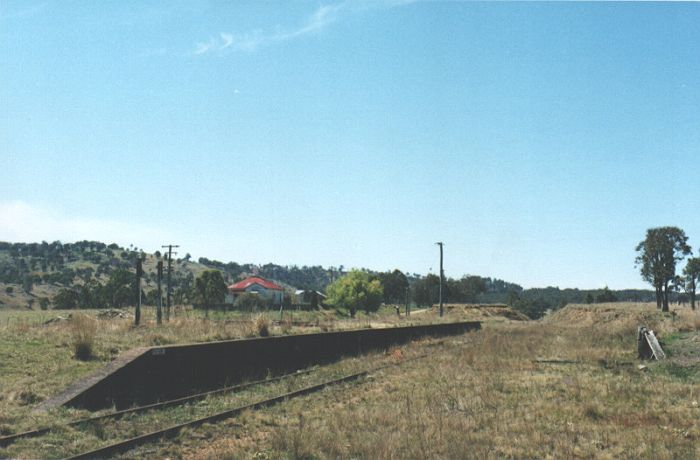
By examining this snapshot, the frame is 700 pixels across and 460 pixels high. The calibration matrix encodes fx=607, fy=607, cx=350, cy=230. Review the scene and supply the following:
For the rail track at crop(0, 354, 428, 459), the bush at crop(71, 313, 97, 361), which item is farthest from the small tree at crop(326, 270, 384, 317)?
the bush at crop(71, 313, 97, 361)

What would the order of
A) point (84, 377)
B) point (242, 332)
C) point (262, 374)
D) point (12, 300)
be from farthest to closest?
point (12, 300) → point (242, 332) → point (262, 374) → point (84, 377)

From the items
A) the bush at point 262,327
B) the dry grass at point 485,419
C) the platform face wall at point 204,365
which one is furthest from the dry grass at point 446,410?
the platform face wall at point 204,365

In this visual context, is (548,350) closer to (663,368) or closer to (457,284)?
(663,368)

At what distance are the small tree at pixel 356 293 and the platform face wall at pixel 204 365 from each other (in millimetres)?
76748

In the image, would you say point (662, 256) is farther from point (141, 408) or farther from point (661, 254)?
point (141, 408)

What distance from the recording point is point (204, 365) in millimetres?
14234

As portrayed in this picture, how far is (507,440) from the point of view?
886cm

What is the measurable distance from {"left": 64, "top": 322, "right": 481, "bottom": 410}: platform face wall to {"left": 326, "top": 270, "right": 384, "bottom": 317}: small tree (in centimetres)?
7675

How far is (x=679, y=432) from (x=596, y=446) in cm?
160

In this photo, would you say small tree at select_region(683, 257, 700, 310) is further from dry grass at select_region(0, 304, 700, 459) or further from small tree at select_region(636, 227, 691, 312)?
dry grass at select_region(0, 304, 700, 459)

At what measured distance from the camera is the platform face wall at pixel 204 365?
455 inches

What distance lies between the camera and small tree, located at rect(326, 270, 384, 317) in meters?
98.8

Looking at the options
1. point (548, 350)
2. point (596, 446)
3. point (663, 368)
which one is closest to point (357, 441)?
point (596, 446)

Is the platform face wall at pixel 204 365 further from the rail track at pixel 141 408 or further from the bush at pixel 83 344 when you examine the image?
the bush at pixel 83 344
